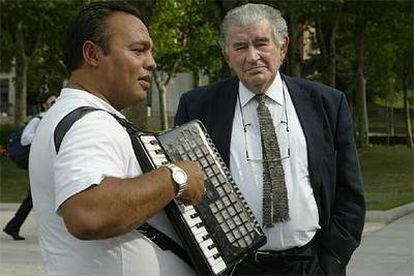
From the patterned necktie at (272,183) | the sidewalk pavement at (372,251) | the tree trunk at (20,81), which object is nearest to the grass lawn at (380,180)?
the sidewalk pavement at (372,251)

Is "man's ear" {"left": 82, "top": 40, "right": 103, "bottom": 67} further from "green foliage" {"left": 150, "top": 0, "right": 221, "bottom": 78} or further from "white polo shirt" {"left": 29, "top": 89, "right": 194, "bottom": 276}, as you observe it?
"green foliage" {"left": 150, "top": 0, "right": 221, "bottom": 78}

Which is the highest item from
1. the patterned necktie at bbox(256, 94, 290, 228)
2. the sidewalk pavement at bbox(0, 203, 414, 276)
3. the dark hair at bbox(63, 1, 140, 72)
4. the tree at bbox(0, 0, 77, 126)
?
the dark hair at bbox(63, 1, 140, 72)

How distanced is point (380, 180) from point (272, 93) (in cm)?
1654

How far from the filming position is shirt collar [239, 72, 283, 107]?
3.52 m

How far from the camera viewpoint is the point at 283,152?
3.41 meters

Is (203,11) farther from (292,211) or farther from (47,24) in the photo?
(292,211)

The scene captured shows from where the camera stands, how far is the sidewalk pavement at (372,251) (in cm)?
812

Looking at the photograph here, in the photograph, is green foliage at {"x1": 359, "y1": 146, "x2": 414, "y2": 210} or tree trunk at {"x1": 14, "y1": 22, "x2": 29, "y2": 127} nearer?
green foliage at {"x1": 359, "y1": 146, "x2": 414, "y2": 210}

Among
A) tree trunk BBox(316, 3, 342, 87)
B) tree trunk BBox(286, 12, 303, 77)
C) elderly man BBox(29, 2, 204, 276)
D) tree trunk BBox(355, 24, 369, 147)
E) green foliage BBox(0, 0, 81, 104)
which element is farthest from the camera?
tree trunk BBox(355, 24, 369, 147)

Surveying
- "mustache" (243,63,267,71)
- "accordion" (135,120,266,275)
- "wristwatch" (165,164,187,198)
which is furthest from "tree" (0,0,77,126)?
"wristwatch" (165,164,187,198)

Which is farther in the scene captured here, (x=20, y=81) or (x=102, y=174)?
(x=20, y=81)

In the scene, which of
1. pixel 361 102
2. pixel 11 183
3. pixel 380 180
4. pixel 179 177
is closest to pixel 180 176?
pixel 179 177

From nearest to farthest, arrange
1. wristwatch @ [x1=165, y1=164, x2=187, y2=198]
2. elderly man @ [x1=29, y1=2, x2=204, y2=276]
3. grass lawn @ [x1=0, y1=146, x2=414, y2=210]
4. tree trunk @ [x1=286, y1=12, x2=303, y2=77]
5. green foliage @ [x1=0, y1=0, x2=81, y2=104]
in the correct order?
elderly man @ [x1=29, y1=2, x2=204, y2=276] → wristwatch @ [x1=165, y1=164, x2=187, y2=198] → grass lawn @ [x1=0, y1=146, x2=414, y2=210] → tree trunk @ [x1=286, y1=12, x2=303, y2=77] → green foliage @ [x1=0, y1=0, x2=81, y2=104]

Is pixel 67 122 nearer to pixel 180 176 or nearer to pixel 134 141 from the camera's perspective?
pixel 134 141
